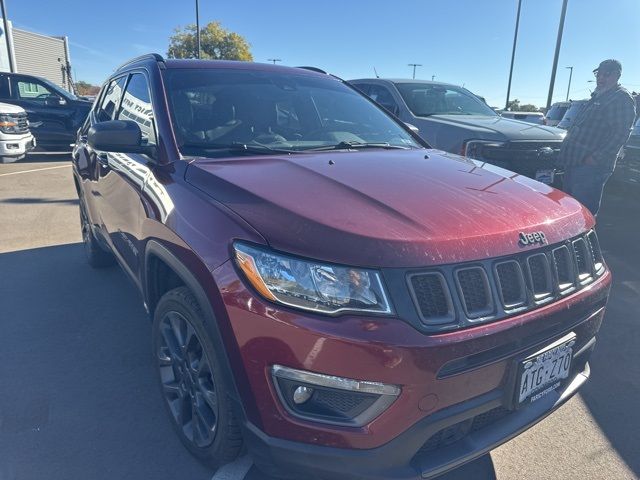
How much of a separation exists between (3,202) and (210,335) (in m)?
7.14

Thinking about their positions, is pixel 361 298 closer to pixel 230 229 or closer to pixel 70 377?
pixel 230 229

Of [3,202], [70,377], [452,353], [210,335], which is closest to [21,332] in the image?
[70,377]

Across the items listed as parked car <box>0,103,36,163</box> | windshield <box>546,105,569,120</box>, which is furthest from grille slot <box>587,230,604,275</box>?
windshield <box>546,105,569,120</box>

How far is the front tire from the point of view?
6.52ft

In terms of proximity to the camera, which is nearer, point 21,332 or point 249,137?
point 249,137

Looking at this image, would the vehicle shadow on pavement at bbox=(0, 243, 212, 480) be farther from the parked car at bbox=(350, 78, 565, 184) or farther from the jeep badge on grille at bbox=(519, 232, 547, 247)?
the parked car at bbox=(350, 78, 565, 184)

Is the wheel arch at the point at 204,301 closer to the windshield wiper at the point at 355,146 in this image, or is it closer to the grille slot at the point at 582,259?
the windshield wiper at the point at 355,146

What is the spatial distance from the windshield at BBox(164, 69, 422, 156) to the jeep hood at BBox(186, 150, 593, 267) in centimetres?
26

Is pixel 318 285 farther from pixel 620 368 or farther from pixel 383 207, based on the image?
pixel 620 368

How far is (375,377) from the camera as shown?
1611 mm

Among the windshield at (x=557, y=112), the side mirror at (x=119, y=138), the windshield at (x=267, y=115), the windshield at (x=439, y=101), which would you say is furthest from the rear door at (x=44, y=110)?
the windshield at (x=557, y=112)

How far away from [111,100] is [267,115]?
1.64 metres

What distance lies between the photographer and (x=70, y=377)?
9.82 ft

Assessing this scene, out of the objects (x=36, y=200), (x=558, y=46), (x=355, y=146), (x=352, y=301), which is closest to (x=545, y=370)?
(x=352, y=301)
